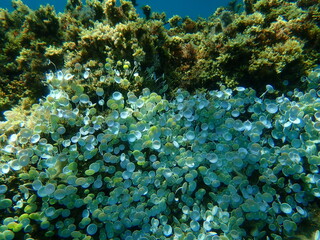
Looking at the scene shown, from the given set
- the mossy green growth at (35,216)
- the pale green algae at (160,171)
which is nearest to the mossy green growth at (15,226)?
the pale green algae at (160,171)

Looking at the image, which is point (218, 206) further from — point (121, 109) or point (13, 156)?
point (13, 156)

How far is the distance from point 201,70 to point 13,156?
11.1 feet

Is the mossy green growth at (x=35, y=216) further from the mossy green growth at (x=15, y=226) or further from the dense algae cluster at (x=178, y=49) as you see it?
the dense algae cluster at (x=178, y=49)

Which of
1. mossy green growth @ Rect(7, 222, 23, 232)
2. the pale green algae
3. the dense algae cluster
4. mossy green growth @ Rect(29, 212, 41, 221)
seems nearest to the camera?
mossy green growth @ Rect(7, 222, 23, 232)

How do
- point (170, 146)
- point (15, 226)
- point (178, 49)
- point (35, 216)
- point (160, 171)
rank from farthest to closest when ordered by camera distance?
point (178, 49) < point (170, 146) < point (160, 171) < point (35, 216) < point (15, 226)

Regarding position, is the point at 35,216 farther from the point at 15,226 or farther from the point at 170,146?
the point at 170,146

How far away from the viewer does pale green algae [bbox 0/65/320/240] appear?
92.7 inches

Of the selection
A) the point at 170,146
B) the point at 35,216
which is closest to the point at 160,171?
the point at 170,146

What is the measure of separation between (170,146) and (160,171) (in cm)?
38

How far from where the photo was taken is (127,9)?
13.6 feet

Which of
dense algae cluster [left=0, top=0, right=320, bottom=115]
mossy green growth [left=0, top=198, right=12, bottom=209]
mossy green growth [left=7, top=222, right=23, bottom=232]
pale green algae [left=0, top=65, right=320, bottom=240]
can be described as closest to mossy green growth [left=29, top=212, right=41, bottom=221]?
pale green algae [left=0, top=65, right=320, bottom=240]

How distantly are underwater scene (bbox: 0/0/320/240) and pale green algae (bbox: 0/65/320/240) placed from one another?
16 mm

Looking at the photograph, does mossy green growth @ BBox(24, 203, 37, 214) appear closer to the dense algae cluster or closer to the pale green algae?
the pale green algae

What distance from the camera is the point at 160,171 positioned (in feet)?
8.50
